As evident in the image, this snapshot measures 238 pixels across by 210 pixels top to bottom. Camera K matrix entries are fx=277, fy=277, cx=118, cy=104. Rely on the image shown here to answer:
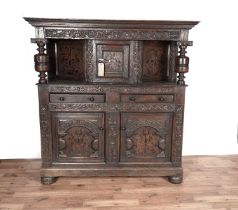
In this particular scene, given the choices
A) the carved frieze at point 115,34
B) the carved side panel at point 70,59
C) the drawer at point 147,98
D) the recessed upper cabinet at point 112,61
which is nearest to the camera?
the carved frieze at point 115,34

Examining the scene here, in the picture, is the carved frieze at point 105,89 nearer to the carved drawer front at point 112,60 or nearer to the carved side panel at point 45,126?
the carved side panel at point 45,126

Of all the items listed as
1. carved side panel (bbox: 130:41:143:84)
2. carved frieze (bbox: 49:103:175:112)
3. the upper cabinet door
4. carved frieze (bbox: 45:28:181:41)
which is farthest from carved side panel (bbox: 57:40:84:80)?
carved side panel (bbox: 130:41:143:84)

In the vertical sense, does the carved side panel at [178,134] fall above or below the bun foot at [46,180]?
above

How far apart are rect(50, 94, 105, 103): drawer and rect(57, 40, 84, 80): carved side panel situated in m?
0.36

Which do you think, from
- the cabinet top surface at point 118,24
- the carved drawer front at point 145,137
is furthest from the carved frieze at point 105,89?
the cabinet top surface at point 118,24

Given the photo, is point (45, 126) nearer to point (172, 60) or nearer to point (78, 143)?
point (78, 143)

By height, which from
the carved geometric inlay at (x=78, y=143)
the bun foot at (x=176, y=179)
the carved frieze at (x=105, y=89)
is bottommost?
the bun foot at (x=176, y=179)

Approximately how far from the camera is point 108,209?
2.25 m

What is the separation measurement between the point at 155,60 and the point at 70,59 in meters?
0.87

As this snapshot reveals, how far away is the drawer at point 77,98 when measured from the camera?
2.51m

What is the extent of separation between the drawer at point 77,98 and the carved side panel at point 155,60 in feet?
1.95

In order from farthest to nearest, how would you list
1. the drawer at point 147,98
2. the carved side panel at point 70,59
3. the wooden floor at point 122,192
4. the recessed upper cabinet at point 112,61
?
the carved side panel at point 70,59 < the recessed upper cabinet at point 112,61 < the drawer at point 147,98 < the wooden floor at point 122,192

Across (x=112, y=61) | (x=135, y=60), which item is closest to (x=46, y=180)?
(x=112, y=61)

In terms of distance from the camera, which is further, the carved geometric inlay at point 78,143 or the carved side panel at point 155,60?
the carved side panel at point 155,60
